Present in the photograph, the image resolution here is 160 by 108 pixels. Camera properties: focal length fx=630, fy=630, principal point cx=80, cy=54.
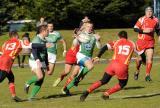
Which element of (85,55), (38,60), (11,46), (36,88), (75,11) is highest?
(11,46)

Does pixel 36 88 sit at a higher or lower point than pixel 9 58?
lower

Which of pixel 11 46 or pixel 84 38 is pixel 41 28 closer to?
pixel 11 46

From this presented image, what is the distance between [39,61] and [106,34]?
31.8m

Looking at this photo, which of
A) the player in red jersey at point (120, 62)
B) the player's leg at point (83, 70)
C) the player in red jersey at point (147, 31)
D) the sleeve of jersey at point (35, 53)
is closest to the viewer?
the player in red jersey at point (120, 62)

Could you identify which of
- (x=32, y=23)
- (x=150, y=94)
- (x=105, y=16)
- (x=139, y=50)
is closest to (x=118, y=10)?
(x=105, y=16)

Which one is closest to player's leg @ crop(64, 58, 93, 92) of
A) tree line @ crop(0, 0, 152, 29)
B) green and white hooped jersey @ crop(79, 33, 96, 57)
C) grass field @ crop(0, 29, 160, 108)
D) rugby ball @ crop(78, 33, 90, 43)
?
green and white hooped jersey @ crop(79, 33, 96, 57)

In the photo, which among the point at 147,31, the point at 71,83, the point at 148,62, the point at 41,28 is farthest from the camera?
the point at 147,31

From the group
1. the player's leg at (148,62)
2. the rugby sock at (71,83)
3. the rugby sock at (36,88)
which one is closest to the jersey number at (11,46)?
the rugby sock at (36,88)

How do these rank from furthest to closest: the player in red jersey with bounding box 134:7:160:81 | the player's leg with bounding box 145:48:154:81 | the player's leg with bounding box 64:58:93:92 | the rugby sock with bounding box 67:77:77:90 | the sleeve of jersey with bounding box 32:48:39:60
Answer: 1. the player in red jersey with bounding box 134:7:160:81
2. the player's leg with bounding box 145:48:154:81
3. the rugby sock with bounding box 67:77:77:90
4. the player's leg with bounding box 64:58:93:92
5. the sleeve of jersey with bounding box 32:48:39:60

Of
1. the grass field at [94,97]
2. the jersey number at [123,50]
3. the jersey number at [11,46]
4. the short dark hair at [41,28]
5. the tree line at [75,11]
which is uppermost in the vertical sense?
the short dark hair at [41,28]

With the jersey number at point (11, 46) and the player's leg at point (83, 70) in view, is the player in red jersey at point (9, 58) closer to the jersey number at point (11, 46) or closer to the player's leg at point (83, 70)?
the jersey number at point (11, 46)

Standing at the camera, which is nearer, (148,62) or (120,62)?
(120,62)

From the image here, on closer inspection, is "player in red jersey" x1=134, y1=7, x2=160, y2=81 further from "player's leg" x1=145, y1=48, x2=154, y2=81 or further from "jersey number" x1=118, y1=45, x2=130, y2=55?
"jersey number" x1=118, y1=45, x2=130, y2=55

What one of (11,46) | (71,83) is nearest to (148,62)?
(71,83)
